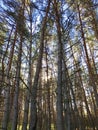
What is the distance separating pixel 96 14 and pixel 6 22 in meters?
3.96

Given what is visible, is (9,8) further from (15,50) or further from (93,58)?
(93,58)

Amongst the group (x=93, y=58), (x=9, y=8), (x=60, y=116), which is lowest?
(x=60, y=116)

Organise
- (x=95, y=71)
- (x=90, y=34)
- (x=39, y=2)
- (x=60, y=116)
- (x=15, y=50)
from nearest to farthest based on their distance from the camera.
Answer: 1. (x=60, y=116)
2. (x=39, y=2)
3. (x=15, y=50)
4. (x=90, y=34)
5. (x=95, y=71)

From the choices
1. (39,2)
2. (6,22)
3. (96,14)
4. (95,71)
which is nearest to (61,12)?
(39,2)

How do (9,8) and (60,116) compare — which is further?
(9,8)

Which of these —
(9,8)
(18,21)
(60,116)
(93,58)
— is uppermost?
(93,58)

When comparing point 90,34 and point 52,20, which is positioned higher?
point 90,34

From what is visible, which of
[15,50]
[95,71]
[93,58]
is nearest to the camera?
[15,50]

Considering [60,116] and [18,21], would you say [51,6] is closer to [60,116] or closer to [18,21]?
[18,21]

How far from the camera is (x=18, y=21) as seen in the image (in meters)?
4.54

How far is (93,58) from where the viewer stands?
1027 cm

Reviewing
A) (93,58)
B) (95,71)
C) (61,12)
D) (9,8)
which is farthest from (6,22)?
(93,58)

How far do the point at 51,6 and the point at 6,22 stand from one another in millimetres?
1210

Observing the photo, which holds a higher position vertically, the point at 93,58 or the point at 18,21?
the point at 93,58
